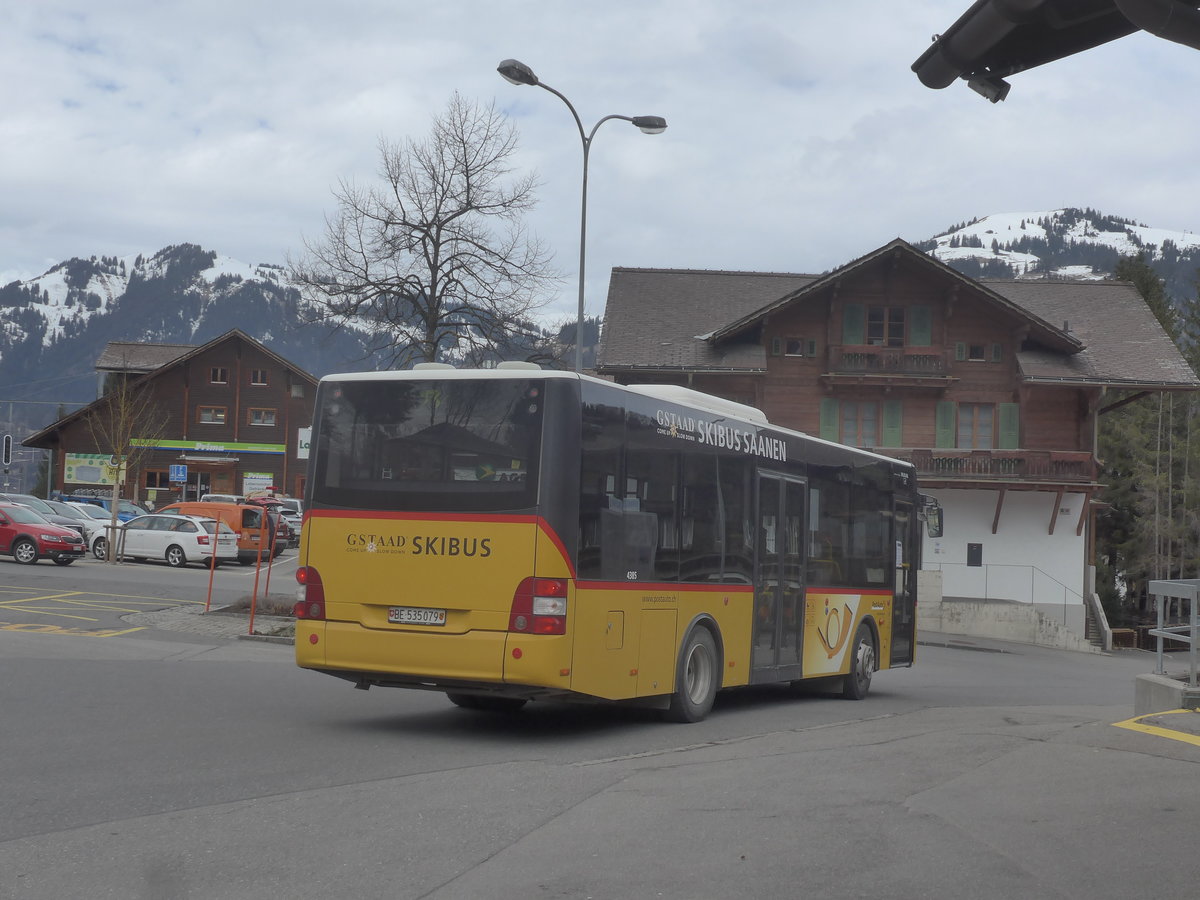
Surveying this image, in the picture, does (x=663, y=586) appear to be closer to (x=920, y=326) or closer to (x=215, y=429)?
(x=920, y=326)

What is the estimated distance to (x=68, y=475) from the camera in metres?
76.8

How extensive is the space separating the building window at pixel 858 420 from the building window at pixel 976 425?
2767 millimetres

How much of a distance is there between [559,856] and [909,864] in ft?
5.36

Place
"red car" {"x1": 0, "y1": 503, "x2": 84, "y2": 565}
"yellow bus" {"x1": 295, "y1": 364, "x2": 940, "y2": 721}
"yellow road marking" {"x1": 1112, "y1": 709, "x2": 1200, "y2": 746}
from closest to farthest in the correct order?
1. "yellow road marking" {"x1": 1112, "y1": 709, "x2": 1200, "y2": 746}
2. "yellow bus" {"x1": 295, "y1": 364, "x2": 940, "y2": 721}
3. "red car" {"x1": 0, "y1": 503, "x2": 84, "y2": 565}

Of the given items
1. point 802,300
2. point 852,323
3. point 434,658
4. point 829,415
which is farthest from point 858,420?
point 434,658

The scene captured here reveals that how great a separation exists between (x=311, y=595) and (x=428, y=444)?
1.61 m

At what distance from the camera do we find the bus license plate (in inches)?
429

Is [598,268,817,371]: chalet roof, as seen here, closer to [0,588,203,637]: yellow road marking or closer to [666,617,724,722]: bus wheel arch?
[0,588,203,637]: yellow road marking

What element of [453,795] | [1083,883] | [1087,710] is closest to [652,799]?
[453,795]

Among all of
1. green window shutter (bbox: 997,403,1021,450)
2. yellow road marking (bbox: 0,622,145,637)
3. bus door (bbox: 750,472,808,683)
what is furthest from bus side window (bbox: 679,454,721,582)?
green window shutter (bbox: 997,403,1021,450)

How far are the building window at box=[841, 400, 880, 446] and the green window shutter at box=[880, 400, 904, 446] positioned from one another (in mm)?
315

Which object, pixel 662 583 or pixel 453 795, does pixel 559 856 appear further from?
pixel 662 583

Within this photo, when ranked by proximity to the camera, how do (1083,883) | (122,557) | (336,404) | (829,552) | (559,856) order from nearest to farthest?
(1083,883), (559,856), (336,404), (829,552), (122,557)

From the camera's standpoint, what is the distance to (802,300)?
145ft
